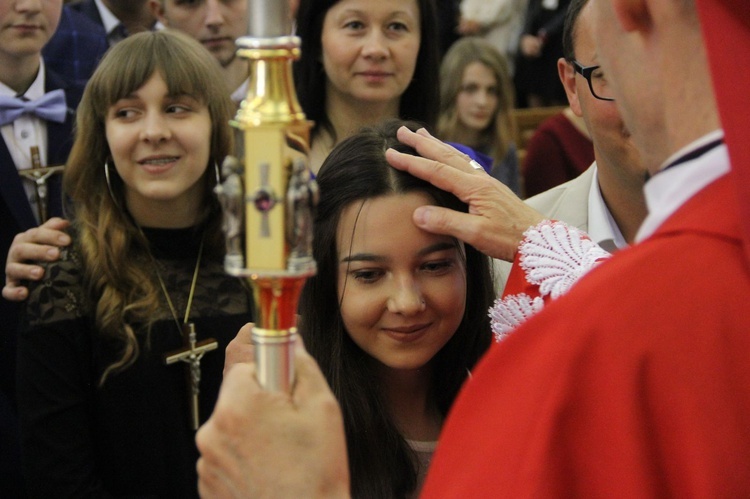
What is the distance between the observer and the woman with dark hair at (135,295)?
275cm

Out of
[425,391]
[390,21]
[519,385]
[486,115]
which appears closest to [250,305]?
[425,391]

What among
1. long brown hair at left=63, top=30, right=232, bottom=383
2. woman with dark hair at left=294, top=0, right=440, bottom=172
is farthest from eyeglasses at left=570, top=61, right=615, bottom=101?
long brown hair at left=63, top=30, right=232, bottom=383

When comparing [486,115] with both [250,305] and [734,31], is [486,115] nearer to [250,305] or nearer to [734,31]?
[250,305]

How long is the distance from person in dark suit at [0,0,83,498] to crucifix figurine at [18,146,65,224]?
54mm

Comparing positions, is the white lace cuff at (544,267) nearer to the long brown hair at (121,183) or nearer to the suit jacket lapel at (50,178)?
the long brown hair at (121,183)

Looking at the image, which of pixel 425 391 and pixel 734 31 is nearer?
pixel 734 31

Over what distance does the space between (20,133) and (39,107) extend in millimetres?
106

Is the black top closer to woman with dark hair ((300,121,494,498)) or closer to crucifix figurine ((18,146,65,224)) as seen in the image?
crucifix figurine ((18,146,65,224))

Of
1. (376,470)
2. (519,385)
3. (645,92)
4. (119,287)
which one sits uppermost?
(645,92)

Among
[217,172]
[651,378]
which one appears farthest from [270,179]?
[217,172]

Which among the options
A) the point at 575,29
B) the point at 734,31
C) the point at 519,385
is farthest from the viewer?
the point at 575,29

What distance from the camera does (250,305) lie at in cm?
297

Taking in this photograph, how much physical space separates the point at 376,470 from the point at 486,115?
12.8ft

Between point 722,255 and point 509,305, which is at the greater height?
point 722,255
